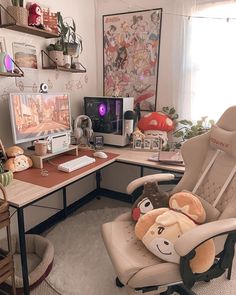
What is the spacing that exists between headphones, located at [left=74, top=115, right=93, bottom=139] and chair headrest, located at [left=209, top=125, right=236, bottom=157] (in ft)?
3.86

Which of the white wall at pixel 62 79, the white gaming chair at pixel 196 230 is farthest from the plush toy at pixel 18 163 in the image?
the white gaming chair at pixel 196 230

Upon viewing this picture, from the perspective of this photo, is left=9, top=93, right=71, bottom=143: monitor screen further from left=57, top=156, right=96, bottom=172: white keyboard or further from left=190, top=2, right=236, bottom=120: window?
left=190, top=2, right=236, bottom=120: window

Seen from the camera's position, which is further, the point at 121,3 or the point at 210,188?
the point at 121,3

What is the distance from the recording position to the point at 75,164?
1772mm

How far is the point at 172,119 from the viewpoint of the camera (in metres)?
2.30

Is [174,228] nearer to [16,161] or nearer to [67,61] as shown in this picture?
[16,161]

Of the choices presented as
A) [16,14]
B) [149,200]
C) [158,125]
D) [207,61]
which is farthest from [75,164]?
[207,61]

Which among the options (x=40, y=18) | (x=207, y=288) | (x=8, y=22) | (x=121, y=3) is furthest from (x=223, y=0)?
(x=207, y=288)

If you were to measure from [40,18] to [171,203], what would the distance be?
1.58 m

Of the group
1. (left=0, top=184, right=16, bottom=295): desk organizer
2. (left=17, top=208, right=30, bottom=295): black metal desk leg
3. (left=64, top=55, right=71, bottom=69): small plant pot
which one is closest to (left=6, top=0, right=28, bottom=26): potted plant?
(left=64, top=55, right=71, bottom=69): small plant pot

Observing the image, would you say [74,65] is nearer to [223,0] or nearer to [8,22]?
[8,22]

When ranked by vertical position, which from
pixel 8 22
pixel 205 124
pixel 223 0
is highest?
→ pixel 223 0

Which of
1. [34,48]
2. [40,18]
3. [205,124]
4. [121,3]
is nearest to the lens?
[40,18]

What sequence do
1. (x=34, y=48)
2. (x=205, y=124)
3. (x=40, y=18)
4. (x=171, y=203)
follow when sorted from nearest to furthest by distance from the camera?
(x=171, y=203) < (x=40, y=18) < (x=34, y=48) < (x=205, y=124)
